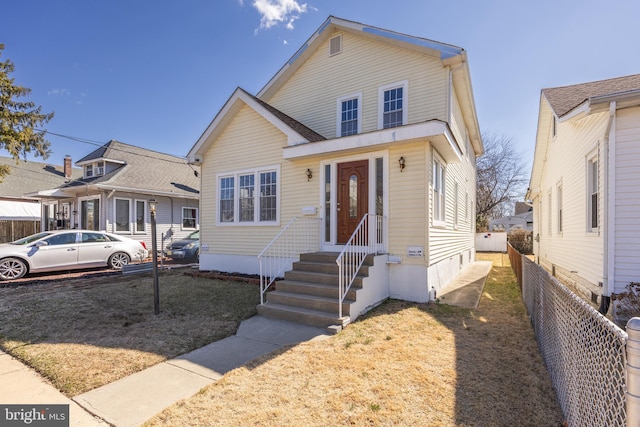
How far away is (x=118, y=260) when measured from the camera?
11.6m

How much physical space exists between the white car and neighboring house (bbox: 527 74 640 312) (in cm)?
1408

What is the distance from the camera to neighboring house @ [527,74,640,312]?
527cm

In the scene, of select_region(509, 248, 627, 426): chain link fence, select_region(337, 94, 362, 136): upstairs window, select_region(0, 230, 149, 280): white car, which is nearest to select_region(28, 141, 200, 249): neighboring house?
select_region(0, 230, 149, 280): white car

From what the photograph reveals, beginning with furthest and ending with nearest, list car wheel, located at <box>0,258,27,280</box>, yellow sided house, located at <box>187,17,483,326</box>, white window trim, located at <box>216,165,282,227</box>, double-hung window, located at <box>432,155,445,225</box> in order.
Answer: car wheel, located at <box>0,258,27,280</box> < white window trim, located at <box>216,165,282,227</box> < double-hung window, located at <box>432,155,445,225</box> < yellow sided house, located at <box>187,17,483,326</box>

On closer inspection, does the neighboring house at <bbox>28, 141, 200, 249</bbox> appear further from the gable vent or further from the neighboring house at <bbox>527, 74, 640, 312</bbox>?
the neighboring house at <bbox>527, 74, 640, 312</bbox>

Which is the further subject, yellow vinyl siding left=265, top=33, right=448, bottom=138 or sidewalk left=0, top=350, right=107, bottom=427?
yellow vinyl siding left=265, top=33, right=448, bottom=138

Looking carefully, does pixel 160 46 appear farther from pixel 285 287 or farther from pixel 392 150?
pixel 285 287

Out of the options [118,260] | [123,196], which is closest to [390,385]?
[118,260]

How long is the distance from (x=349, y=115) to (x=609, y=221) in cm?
662

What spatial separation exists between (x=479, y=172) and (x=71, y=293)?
113 ft

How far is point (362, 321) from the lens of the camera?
548 centimetres

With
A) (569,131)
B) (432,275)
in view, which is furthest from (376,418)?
(569,131)

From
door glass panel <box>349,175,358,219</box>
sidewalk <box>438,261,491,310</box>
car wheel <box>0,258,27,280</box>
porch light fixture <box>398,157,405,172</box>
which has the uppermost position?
porch light fixture <box>398,157,405,172</box>

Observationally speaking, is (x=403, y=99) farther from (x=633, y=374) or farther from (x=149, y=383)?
(x=149, y=383)
